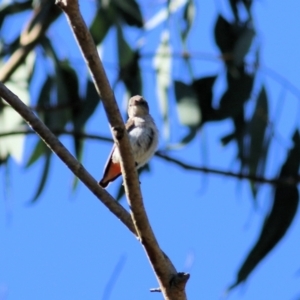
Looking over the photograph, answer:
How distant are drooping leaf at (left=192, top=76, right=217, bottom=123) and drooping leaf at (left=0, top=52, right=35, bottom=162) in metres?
0.92

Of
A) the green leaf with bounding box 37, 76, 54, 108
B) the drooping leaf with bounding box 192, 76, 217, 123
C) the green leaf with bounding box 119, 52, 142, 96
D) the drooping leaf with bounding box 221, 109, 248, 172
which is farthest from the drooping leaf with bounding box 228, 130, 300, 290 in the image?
the green leaf with bounding box 37, 76, 54, 108

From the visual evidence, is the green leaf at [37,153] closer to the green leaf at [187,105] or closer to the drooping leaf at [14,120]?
the drooping leaf at [14,120]

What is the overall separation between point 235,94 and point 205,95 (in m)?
0.16

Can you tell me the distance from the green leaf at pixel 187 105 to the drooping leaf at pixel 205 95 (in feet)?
0.22

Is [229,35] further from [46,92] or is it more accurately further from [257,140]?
[46,92]

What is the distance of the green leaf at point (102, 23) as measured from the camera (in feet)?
16.0

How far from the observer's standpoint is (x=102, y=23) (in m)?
4.91

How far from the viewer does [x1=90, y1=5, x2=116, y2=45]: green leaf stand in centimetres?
489

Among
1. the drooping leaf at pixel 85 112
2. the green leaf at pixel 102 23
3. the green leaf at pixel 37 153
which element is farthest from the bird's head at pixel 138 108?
the green leaf at pixel 37 153

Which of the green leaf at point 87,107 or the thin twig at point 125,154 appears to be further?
the green leaf at point 87,107

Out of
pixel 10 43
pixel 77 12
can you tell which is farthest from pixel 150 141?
pixel 10 43

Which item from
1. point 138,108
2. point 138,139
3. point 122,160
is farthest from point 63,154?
point 138,108

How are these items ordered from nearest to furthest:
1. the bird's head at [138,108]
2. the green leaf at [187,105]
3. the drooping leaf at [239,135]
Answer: the bird's head at [138,108] → the green leaf at [187,105] → the drooping leaf at [239,135]

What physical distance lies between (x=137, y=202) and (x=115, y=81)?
2875mm
